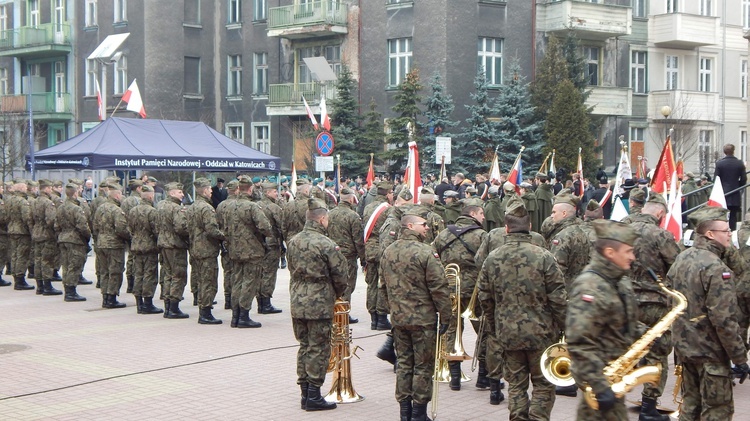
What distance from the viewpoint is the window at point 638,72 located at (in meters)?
42.6

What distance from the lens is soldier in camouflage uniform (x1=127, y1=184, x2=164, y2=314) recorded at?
54.9 ft

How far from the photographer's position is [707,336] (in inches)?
310

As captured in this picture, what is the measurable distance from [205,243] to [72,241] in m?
4.30

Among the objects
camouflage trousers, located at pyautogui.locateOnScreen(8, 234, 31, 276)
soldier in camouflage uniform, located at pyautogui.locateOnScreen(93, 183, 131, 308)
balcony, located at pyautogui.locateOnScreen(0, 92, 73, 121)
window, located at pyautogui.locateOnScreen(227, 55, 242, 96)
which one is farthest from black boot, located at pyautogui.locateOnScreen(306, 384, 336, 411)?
balcony, located at pyautogui.locateOnScreen(0, 92, 73, 121)

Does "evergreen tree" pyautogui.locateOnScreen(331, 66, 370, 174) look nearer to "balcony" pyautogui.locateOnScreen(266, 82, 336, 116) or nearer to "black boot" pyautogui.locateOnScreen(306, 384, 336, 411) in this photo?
"balcony" pyautogui.locateOnScreen(266, 82, 336, 116)

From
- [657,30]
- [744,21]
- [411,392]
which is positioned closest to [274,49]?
[657,30]

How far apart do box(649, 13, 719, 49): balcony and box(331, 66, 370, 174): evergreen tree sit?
1394cm

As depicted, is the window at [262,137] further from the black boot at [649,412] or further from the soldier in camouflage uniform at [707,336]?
the soldier in camouflage uniform at [707,336]

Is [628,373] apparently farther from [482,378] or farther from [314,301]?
[482,378]

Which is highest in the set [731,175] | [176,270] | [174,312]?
[731,175]

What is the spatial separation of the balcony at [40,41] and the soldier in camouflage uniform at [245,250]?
36.7m

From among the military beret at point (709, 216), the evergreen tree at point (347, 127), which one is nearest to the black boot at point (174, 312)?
the military beret at point (709, 216)

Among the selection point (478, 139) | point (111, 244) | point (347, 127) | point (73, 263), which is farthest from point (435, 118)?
point (111, 244)

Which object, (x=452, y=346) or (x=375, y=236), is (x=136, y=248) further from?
(x=452, y=346)
